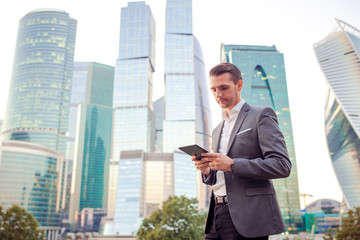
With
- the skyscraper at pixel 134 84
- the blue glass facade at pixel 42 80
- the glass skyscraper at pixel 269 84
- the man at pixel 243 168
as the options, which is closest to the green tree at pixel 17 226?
the man at pixel 243 168

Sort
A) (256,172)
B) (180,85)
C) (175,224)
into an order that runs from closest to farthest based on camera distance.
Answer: (256,172) → (175,224) → (180,85)

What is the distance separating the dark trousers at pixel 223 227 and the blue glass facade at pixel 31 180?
329 ft

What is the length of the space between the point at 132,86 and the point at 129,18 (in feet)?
108

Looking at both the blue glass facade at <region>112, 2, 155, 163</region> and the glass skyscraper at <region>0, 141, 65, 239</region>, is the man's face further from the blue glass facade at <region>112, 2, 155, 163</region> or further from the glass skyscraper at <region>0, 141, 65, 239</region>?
the blue glass facade at <region>112, 2, 155, 163</region>

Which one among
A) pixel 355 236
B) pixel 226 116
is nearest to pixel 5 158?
pixel 355 236

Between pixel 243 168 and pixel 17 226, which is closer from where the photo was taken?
pixel 243 168

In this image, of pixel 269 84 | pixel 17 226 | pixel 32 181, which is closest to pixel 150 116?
pixel 269 84

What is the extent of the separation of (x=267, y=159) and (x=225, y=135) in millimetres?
582

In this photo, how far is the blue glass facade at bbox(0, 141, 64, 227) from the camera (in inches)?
3536

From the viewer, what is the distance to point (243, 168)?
7.58ft

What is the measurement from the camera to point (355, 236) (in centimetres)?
2130

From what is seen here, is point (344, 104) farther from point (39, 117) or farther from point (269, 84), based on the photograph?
point (39, 117)

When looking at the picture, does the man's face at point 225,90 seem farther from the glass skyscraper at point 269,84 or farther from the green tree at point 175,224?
the glass skyscraper at point 269,84

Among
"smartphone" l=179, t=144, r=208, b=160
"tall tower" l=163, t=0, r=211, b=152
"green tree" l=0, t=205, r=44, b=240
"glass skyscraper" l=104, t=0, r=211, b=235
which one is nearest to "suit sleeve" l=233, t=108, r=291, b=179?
"smartphone" l=179, t=144, r=208, b=160
